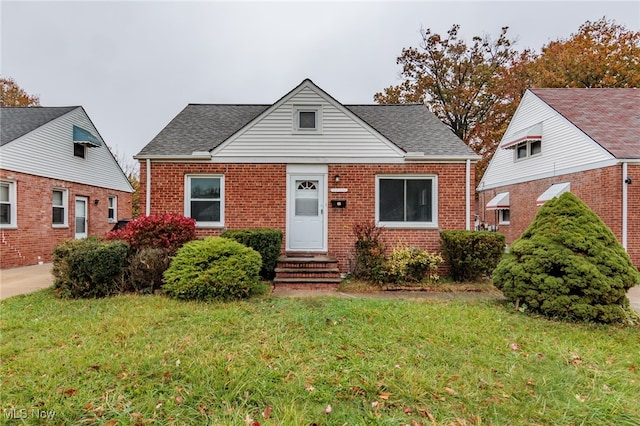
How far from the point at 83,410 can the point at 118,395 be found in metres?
0.26

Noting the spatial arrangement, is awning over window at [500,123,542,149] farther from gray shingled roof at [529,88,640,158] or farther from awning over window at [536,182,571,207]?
awning over window at [536,182,571,207]

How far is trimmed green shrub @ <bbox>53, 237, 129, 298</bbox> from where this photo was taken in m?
5.93

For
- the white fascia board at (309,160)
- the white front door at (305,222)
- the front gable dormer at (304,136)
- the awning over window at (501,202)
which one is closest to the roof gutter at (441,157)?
the white fascia board at (309,160)

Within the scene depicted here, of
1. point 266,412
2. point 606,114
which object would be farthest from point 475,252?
point 606,114

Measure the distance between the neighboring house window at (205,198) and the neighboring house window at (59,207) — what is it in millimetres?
7583

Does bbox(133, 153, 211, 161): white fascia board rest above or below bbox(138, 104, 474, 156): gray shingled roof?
below

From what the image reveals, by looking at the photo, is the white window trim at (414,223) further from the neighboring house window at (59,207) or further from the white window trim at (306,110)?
the neighboring house window at (59,207)

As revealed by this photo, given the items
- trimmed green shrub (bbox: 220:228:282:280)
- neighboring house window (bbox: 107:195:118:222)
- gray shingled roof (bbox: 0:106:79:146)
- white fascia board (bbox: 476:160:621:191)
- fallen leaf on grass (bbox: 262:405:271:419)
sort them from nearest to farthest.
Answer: fallen leaf on grass (bbox: 262:405:271:419), trimmed green shrub (bbox: 220:228:282:280), white fascia board (bbox: 476:160:621:191), gray shingled roof (bbox: 0:106:79:146), neighboring house window (bbox: 107:195:118:222)

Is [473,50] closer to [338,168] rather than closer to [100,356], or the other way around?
[338,168]

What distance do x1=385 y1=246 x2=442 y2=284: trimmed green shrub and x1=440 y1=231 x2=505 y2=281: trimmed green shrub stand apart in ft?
1.78

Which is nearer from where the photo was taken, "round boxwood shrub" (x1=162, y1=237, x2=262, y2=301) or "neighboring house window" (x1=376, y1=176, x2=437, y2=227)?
"round boxwood shrub" (x1=162, y1=237, x2=262, y2=301)

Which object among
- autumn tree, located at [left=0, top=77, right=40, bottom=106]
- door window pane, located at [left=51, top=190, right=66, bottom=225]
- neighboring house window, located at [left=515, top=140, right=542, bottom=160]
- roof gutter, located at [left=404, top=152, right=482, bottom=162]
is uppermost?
autumn tree, located at [left=0, top=77, right=40, bottom=106]

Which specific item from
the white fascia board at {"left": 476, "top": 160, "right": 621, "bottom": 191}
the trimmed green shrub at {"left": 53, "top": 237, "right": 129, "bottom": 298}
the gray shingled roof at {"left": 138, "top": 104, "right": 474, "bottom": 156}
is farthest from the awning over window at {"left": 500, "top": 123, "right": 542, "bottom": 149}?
the trimmed green shrub at {"left": 53, "top": 237, "right": 129, "bottom": 298}

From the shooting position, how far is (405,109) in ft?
37.9
